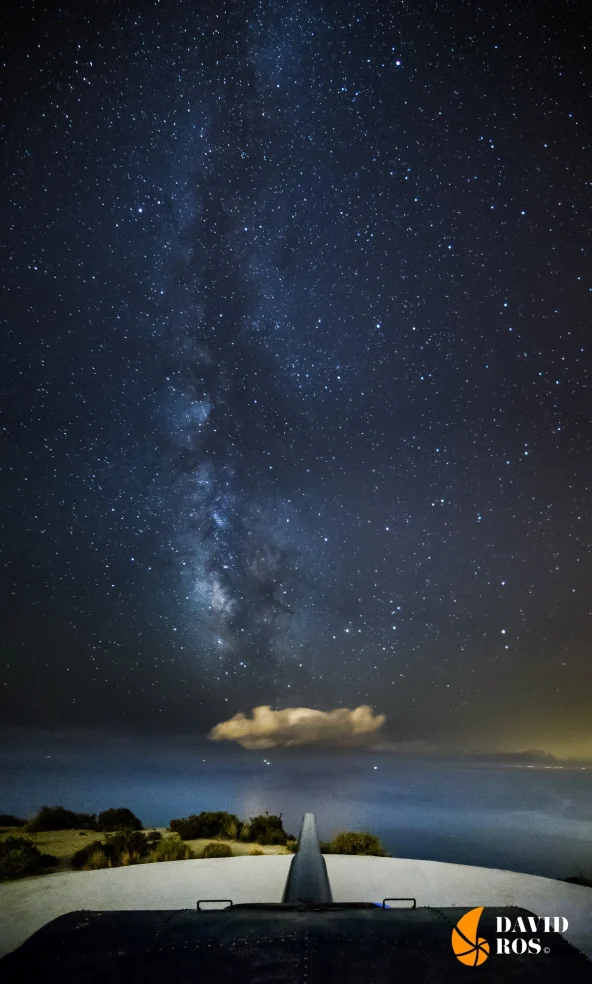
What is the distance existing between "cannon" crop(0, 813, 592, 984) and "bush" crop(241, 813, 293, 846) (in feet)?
61.9

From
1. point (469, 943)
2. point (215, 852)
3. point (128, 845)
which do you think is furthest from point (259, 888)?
point (128, 845)

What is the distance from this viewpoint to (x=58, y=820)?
84.7ft

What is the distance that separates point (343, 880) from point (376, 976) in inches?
385

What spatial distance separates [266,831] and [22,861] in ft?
31.6

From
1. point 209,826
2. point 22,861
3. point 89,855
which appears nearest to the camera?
point 22,861

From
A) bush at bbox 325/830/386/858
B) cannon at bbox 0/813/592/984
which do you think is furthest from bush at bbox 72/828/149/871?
cannon at bbox 0/813/592/984

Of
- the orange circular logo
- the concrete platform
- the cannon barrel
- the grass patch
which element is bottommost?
the grass patch

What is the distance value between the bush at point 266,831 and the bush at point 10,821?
13599 millimetres

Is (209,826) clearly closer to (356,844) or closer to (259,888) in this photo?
(356,844)

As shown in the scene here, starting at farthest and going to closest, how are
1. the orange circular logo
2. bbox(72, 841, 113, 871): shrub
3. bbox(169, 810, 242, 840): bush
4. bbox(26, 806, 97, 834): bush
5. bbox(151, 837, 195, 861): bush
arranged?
bbox(26, 806, 97, 834): bush < bbox(169, 810, 242, 840): bush < bbox(72, 841, 113, 871): shrub < bbox(151, 837, 195, 861): bush < the orange circular logo

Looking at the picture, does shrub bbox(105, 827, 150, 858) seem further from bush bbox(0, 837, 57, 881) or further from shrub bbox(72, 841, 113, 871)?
bush bbox(0, 837, 57, 881)

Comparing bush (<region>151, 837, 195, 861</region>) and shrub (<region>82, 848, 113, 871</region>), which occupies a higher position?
bush (<region>151, 837, 195, 861</region>)

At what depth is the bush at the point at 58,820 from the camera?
25188 millimetres

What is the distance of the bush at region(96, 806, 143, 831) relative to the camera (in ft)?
85.2
